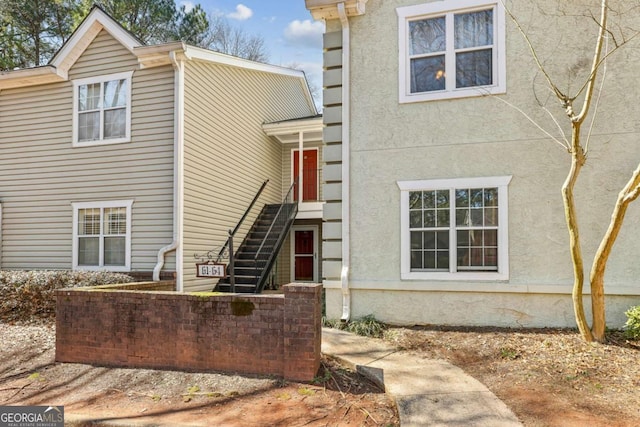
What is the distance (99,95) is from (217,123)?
9.40ft

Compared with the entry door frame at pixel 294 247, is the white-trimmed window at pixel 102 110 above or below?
above

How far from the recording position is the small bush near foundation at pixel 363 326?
701cm

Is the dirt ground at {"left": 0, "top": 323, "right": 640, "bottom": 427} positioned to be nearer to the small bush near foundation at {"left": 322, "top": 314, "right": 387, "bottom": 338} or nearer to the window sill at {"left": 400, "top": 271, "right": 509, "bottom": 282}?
the small bush near foundation at {"left": 322, "top": 314, "right": 387, "bottom": 338}

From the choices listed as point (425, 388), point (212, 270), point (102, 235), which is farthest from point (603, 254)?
point (102, 235)

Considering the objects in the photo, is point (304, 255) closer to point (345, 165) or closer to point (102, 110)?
point (345, 165)

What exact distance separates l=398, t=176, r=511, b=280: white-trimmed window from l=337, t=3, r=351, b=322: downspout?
98 centimetres

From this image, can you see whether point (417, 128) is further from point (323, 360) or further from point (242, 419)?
point (242, 419)

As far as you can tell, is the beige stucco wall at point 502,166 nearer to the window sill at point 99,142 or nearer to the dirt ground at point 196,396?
the dirt ground at point 196,396

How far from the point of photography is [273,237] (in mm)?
12086

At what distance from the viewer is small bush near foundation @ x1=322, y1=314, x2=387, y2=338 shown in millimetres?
7012

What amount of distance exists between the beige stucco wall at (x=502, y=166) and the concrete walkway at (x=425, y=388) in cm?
164

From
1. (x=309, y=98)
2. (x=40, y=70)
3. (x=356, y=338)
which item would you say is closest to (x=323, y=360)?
(x=356, y=338)

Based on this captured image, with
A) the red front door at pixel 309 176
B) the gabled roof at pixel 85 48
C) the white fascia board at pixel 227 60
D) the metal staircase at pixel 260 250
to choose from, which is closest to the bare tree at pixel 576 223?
the metal staircase at pixel 260 250

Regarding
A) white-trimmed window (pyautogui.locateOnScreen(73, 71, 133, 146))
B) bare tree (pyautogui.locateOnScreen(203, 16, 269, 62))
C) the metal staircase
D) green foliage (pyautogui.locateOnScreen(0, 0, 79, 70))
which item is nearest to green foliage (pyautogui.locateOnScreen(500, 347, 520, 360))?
the metal staircase
